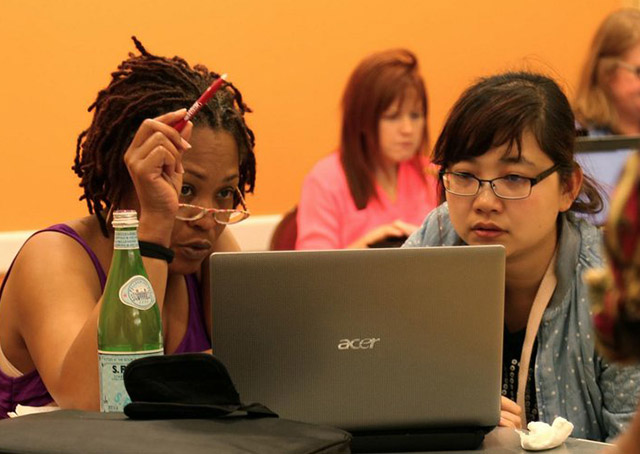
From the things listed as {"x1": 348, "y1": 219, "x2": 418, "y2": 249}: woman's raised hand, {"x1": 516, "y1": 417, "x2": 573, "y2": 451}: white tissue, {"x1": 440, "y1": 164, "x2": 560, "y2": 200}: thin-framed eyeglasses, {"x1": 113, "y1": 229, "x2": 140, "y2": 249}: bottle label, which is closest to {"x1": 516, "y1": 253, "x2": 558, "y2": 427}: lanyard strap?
{"x1": 440, "y1": 164, "x2": 560, "y2": 200}: thin-framed eyeglasses

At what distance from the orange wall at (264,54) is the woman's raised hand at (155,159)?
1186 mm

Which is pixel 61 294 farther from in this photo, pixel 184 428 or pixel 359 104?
pixel 359 104

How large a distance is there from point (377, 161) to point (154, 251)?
6.37ft

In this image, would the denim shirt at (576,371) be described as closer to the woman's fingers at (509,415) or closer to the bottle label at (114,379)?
the woman's fingers at (509,415)

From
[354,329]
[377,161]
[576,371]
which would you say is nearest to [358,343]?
[354,329]

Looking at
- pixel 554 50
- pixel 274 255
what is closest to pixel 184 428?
pixel 274 255

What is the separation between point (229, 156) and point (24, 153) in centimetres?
138

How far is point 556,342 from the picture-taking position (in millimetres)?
1727

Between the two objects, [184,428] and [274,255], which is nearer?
[184,428]

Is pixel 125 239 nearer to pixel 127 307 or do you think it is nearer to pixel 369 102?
pixel 127 307

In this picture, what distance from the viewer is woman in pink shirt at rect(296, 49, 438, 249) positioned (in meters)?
Result: 3.27

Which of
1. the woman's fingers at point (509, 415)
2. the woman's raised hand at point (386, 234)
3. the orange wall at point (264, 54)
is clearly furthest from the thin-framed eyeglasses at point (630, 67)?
the woman's fingers at point (509, 415)

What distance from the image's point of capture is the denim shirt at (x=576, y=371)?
1.65m

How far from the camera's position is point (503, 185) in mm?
1784
